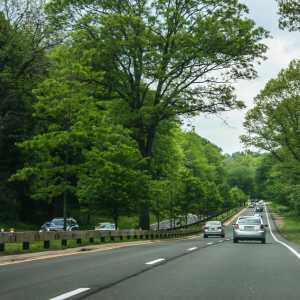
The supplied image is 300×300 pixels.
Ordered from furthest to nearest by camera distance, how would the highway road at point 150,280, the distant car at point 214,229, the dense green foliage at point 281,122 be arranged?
the dense green foliage at point 281,122 → the distant car at point 214,229 → the highway road at point 150,280

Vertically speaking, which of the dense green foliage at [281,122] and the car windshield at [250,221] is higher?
the dense green foliage at [281,122]

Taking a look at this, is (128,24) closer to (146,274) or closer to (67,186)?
(67,186)

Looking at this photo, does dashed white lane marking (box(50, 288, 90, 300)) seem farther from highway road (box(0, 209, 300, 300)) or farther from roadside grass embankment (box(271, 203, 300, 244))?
roadside grass embankment (box(271, 203, 300, 244))

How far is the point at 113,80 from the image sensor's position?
4009cm

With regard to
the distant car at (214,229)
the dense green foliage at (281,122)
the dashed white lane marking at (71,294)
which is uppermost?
the dense green foliage at (281,122)

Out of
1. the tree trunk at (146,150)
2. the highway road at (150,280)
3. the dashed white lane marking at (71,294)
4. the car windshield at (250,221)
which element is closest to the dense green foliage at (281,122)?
the tree trunk at (146,150)

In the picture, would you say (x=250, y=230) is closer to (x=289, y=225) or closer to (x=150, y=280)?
(x=150, y=280)

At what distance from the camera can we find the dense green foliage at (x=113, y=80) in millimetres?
28188

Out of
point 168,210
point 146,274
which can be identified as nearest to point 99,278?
point 146,274

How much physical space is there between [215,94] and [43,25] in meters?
13.1

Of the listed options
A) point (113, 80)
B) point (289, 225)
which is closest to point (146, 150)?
point (113, 80)

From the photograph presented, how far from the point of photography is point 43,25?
43.2m

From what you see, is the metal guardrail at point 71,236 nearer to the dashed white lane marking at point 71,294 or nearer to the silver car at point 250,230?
the silver car at point 250,230

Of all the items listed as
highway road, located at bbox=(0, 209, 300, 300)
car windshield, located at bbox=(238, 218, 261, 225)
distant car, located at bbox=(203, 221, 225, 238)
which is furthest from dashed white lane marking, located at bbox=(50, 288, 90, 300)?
distant car, located at bbox=(203, 221, 225, 238)
